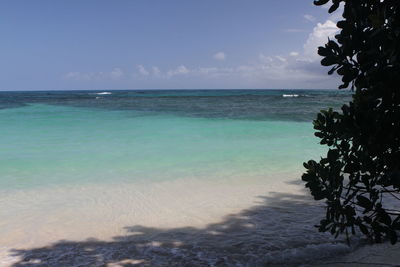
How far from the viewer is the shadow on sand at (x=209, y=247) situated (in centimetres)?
362

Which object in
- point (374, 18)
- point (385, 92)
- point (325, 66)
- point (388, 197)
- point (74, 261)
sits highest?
point (374, 18)

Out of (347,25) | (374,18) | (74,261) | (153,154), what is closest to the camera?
(374,18)

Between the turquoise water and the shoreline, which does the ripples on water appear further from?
the shoreline

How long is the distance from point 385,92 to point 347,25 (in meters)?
0.44

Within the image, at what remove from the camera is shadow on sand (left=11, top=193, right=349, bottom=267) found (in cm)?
362

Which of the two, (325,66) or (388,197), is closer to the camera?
(325,66)

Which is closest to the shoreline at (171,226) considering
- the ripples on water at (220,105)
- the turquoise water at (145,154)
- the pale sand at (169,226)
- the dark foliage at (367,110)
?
the pale sand at (169,226)

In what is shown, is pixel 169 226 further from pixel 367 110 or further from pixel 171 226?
pixel 367 110

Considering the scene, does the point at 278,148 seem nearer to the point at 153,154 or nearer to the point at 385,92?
the point at 153,154

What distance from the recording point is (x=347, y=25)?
2.14 m

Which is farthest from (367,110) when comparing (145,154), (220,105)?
(220,105)

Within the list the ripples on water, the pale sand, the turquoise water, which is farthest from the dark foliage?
the ripples on water

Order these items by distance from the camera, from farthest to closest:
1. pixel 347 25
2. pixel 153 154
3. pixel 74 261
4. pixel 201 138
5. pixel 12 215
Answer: pixel 201 138
pixel 153 154
pixel 12 215
pixel 74 261
pixel 347 25

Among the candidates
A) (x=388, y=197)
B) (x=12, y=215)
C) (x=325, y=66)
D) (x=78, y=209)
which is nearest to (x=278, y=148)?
(x=388, y=197)
